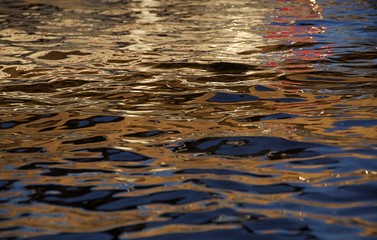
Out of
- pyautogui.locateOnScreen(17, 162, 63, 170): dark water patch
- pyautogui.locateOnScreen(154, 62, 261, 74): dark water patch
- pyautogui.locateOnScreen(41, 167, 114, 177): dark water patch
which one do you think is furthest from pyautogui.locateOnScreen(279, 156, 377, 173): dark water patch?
pyautogui.locateOnScreen(154, 62, 261, 74): dark water patch

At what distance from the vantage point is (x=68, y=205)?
3559 mm

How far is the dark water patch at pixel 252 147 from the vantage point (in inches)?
172

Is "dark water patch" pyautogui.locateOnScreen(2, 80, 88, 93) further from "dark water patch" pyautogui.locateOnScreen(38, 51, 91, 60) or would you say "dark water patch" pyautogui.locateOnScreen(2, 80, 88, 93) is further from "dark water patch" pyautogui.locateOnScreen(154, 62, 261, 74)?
"dark water patch" pyautogui.locateOnScreen(38, 51, 91, 60)

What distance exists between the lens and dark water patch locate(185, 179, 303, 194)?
12.1ft

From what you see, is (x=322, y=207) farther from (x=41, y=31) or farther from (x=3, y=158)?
(x=41, y=31)

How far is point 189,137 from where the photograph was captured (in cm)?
482

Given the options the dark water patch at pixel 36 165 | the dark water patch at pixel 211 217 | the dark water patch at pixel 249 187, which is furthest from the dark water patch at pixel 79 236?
the dark water patch at pixel 36 165

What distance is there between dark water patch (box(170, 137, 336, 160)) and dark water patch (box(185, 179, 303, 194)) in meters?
0.51

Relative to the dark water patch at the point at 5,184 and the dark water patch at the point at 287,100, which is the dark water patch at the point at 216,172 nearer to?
the dark water patch at the point at 5,184

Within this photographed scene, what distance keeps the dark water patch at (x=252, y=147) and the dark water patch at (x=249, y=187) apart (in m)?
0.51

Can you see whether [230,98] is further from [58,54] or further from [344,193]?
[58,54]

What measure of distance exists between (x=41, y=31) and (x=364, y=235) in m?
8.95

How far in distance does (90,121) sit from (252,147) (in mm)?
1332

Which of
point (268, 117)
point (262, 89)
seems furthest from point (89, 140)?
point (262, 89)
